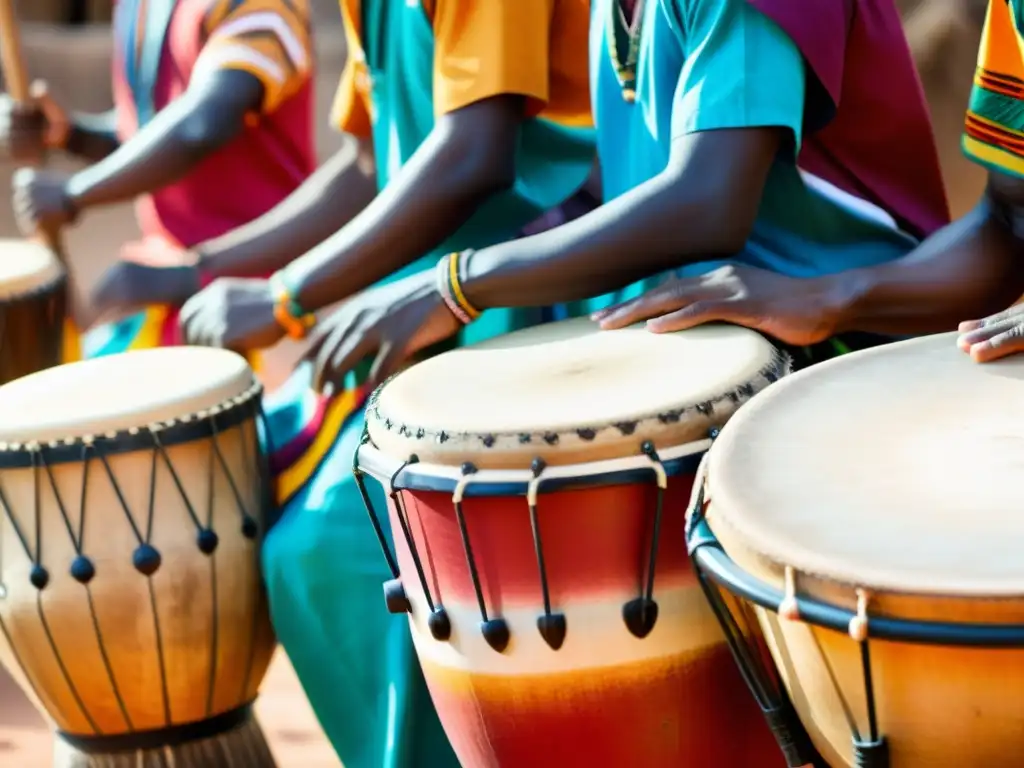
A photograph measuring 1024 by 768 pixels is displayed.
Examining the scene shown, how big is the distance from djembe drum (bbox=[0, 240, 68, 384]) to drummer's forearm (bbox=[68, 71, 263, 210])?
0.58 ft

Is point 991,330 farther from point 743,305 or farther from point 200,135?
point 200,135

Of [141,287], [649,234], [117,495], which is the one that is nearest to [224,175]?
[141,287]

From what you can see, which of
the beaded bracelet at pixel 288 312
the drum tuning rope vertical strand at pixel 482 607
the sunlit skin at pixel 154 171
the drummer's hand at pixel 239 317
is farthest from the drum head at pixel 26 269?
the drum tuning rope vertical strand at pixel 482 607

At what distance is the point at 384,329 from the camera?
5.43ft

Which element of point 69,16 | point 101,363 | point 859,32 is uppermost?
point 859,32

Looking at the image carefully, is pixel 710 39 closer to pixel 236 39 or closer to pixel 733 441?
pixel 733 441

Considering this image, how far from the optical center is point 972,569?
3.03 ft

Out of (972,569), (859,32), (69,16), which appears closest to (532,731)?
(972,569)

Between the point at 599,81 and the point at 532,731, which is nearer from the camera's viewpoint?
the point at 532,731

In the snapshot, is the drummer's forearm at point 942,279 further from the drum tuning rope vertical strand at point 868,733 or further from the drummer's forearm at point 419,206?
the drum tuning rope vertical strand at point 868,733

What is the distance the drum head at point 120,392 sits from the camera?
168 cm

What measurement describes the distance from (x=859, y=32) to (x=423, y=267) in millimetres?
643

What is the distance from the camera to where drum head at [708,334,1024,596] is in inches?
37.3

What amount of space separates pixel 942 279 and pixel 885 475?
1.83ft
